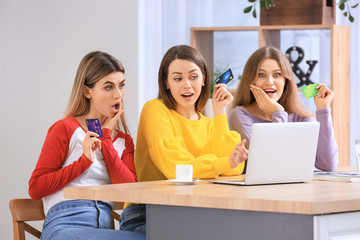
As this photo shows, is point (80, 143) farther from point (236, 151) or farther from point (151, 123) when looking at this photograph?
point (236, 151)

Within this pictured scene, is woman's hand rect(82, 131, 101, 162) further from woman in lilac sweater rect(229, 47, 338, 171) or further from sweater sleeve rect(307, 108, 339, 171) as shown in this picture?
sweater sleeve rect(307, 108, 339, 171)

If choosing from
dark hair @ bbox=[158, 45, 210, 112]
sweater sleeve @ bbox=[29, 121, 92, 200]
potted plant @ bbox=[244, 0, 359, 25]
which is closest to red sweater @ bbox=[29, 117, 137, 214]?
sweater sleeve @ bbox=[29, 121, 92, 200]

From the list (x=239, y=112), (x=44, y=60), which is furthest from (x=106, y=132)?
(x=44, y=60)

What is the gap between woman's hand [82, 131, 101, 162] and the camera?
6.70ft

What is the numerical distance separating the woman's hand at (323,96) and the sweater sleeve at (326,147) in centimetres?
3

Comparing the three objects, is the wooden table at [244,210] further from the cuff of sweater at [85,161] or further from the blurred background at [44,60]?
the blurred background at [44,60]

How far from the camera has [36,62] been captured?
3914 mm

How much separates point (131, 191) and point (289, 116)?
142cm

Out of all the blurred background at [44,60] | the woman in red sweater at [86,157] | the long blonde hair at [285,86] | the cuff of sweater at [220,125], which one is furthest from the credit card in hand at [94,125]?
the blurred background at [44,60]

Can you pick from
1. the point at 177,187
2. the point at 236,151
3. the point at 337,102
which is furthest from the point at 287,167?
the point at 337,102

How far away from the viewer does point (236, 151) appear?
6.65ft

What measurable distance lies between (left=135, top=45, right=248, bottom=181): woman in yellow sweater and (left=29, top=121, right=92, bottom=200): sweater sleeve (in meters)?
0.29

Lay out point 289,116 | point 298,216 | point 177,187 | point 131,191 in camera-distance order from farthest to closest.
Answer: point 289,116
point 177,187
point 131,191
point 298,216

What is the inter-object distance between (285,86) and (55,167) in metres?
1.27
